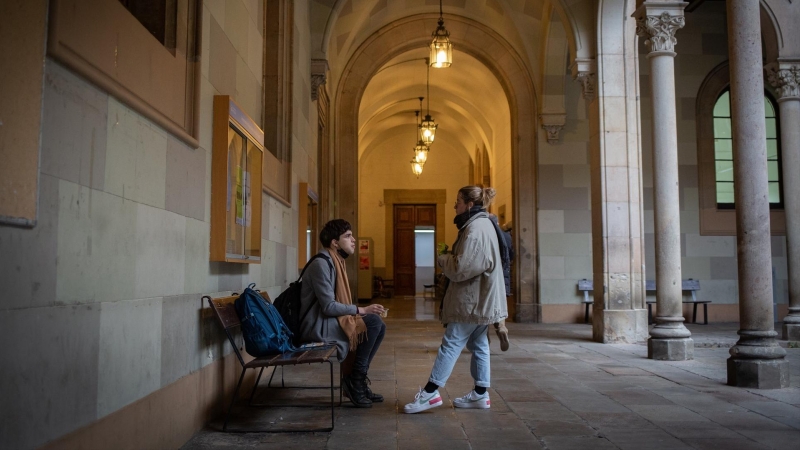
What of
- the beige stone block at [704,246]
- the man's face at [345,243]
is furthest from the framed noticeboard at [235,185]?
the beige stone block at [704,246]

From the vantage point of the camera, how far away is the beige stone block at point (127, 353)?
8.80 feet

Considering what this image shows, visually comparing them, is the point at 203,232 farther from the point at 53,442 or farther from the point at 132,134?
the point at 53,442

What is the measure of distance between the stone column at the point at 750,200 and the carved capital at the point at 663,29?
5.88 feet

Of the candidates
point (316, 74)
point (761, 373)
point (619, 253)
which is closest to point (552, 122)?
point (619, 253)

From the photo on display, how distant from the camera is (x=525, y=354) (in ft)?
26.7

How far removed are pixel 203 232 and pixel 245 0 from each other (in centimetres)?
249

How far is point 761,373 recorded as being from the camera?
559cm

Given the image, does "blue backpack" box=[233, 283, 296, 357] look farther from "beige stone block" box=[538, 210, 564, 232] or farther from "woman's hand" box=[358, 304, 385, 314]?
"beige stone block" box=[538, 210, 564, 232]

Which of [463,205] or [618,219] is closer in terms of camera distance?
[463,205]

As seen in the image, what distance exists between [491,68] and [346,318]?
11.0 metres

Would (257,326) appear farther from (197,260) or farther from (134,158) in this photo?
(134,158)

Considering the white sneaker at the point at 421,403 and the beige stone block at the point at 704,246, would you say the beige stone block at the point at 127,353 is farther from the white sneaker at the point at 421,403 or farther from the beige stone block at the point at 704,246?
the beige stone block at the point at 704,246

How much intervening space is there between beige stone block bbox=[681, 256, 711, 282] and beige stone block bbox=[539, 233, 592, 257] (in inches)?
73.4

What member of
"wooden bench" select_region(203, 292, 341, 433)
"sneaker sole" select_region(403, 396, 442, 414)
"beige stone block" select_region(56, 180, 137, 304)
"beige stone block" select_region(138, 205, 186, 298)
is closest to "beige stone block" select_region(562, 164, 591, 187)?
"sneaker sole" select_region(403, 396, 442, 414)
